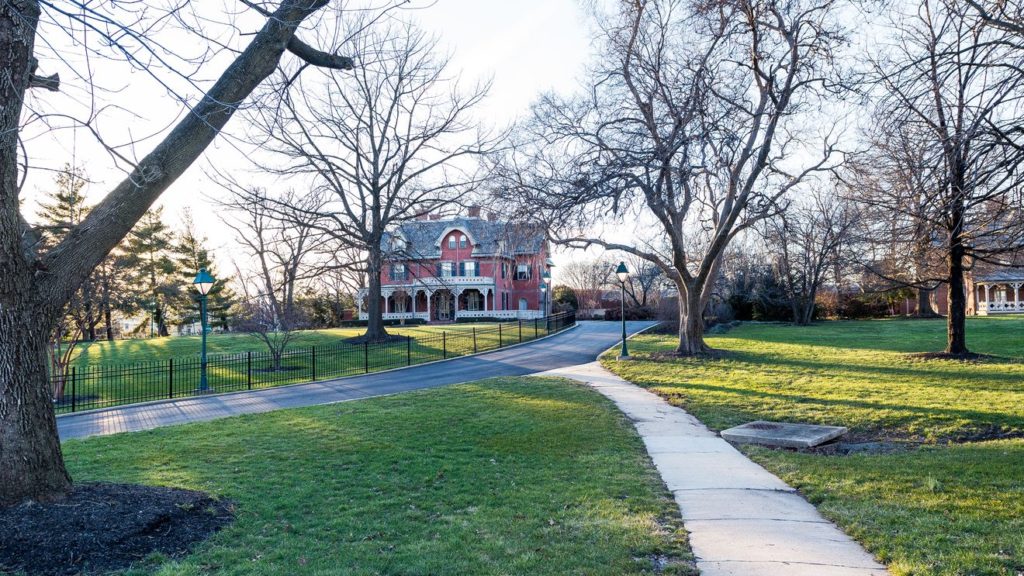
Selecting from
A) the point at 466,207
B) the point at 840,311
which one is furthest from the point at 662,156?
the point at 840,311

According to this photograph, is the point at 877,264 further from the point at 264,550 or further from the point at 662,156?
the point at 264,550

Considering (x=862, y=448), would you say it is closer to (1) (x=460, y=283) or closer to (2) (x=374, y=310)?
(2) (x=374, y=310)

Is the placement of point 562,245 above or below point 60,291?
above

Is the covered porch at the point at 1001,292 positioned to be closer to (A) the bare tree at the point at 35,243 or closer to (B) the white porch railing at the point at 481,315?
(B) the white porch railing at the point at 481,315

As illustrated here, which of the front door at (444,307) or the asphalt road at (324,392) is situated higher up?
the front door at (444,307)

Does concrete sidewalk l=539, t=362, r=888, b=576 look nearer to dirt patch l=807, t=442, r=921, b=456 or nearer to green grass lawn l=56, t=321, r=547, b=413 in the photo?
dirt patch l=807, t=442, r=921, b=456

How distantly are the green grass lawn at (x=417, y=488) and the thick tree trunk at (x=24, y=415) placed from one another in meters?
1.41

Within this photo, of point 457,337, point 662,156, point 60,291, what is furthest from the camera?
point 457,337

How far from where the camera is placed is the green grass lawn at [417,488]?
4523mm

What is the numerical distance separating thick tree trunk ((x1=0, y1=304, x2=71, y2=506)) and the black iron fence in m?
11.4

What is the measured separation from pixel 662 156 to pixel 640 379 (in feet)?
19.7

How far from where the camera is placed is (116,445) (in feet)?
30.7

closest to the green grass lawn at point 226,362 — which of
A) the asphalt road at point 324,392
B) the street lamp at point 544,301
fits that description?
the asphalt road at point 324,392

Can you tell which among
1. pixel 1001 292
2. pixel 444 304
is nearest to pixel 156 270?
pixel 444 304
